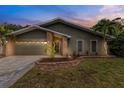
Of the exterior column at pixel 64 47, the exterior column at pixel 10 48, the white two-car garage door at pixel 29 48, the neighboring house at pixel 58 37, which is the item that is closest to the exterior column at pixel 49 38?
the neighboring house at pixel 58 37

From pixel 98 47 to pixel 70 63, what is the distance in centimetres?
1364

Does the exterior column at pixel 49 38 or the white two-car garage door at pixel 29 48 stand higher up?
the exterior column at pixel 49 38

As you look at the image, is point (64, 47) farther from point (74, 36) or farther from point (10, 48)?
point (10, 48)

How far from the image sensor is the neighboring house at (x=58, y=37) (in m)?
27.3

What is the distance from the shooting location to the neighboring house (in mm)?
27312

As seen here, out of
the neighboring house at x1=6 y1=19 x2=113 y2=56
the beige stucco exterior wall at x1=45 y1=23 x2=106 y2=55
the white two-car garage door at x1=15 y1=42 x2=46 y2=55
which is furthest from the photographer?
the beige stucco exterior wall at x1=45 y1=23 x2=106 y2=55

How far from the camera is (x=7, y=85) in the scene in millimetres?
9547

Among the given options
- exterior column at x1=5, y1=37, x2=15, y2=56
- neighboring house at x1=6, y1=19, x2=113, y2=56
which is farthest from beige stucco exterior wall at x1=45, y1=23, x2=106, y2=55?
exterior column at x1=5, y1=37, x2=15, y2=56

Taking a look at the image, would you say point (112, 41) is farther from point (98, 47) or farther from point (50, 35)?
point (50, 35)

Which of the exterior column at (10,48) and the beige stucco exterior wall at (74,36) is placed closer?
the exterior column at (10,48)

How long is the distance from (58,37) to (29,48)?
3732 mm

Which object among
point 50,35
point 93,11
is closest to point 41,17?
point 93,11

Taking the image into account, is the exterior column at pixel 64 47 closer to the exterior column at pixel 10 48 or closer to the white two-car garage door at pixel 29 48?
the white two-car garage door at pixel 29 48

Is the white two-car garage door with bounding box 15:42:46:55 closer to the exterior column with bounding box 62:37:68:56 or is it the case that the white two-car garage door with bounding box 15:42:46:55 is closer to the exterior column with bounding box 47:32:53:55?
the exterior column with bounding box 47:32:53:55
